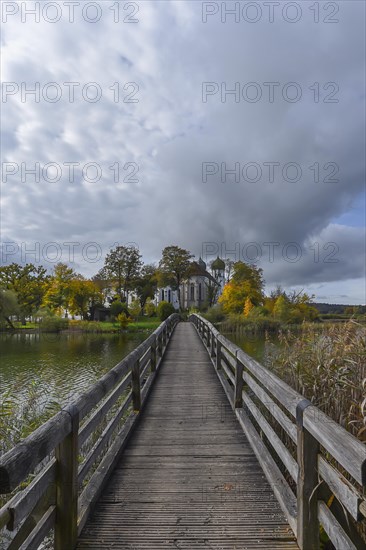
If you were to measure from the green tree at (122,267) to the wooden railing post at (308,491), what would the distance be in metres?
50.7

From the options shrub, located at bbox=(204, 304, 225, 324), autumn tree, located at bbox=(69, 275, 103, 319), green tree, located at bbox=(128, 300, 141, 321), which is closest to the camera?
shrub, located at bbox=(204, 304, 225, 324)

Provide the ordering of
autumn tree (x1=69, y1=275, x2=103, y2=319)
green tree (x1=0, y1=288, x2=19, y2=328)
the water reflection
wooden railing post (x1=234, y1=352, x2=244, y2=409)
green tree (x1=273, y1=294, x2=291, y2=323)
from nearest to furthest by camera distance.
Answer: wooden railing post (x1=234, y1=352, x2=244, y2=409) < the water reflection < green tree (x1=273, y1=294, x2=291, y2=323) < green tree (x1=0, y1=288, x2=19, y2=328) < autumn tree (x1=69, y1=275, x2=103, y2=319)

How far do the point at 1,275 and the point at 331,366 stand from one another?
50.4 m

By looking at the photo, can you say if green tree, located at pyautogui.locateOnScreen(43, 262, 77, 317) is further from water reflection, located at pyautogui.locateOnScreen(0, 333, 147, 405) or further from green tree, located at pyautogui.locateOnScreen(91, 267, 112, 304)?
water reflection, located at pyautogui.locateOnScreen(0, 333, 147, 405)

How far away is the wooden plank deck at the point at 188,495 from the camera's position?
7.61 feet

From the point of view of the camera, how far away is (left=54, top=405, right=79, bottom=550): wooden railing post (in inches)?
82.7

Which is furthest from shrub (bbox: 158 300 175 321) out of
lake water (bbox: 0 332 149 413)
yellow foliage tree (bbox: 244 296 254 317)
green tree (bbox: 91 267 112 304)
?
lake water (bbox: 0 332 149 413)

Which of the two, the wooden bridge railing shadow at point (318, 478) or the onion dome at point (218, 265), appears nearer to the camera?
the wooden bridge railing shadow at point (318, 478)

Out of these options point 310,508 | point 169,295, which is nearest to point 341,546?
point 310,508

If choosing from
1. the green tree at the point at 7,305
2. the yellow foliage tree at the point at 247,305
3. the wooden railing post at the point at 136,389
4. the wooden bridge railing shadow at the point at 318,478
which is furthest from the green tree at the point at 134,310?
the wooden bridge railing shadow at the point at 318,478

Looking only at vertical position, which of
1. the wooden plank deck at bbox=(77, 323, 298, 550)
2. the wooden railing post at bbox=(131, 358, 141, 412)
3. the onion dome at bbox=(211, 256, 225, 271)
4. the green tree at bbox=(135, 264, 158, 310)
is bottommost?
the wooden plank deck at bbox=(77, 323, 298, 550)

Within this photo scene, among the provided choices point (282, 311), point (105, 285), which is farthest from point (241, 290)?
point (105, 285)

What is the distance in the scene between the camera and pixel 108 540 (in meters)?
2.31

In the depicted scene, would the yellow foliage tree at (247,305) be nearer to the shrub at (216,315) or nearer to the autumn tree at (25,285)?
the shrub at (216,315)
